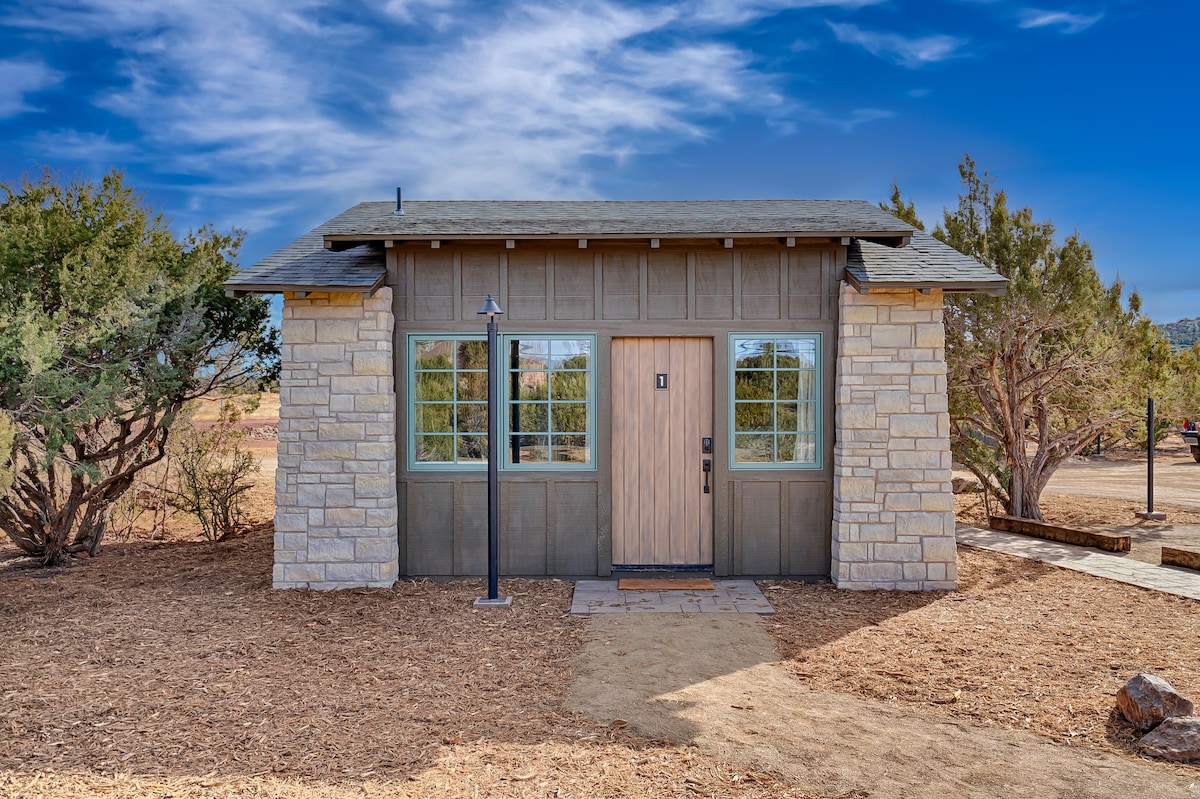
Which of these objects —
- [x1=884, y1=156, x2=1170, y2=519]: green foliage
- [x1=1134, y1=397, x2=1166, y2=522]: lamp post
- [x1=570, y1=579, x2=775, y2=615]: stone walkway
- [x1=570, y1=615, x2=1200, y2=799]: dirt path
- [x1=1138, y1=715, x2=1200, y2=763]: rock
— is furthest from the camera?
[x1=1134, y1=397, x2=1166, y2=522]: lamp post

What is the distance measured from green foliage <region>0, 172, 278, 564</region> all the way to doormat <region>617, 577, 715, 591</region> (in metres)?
4.71

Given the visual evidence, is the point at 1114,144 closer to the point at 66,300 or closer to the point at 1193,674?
the point at 1193,674

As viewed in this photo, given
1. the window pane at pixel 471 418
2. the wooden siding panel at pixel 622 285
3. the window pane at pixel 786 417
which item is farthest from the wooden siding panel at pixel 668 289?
the window pane at pixel 471 418

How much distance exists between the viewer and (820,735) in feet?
11.1

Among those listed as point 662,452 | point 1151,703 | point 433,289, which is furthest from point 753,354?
point 1151,703

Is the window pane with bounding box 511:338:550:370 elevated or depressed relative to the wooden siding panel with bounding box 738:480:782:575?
elevated

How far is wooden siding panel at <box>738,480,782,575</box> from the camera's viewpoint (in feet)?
20.8

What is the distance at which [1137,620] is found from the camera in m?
5.23

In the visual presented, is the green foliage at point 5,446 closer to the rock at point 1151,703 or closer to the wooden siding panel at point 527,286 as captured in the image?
the wooden siding panel at point 527,286

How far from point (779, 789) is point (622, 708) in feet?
3.34

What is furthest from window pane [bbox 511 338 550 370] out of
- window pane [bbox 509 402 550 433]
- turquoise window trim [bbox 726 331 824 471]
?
turquoise window trim [bbox 726 331 824 471]

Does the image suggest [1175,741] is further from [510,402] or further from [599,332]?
[510,402]

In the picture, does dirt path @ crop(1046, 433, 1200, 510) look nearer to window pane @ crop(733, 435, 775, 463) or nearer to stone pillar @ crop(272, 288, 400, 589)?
window pane @ crop(733, 435, 775, 463)

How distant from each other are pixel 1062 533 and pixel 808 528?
12.3 ft
